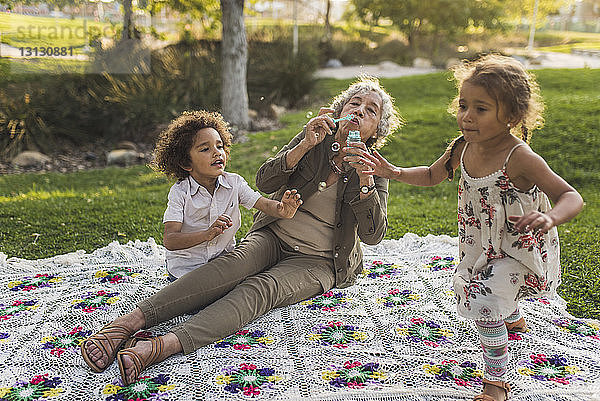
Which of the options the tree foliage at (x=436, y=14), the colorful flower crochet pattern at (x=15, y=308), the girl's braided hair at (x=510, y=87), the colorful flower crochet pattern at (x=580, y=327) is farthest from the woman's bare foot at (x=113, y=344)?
the tree foliage at (x=436, y=14)

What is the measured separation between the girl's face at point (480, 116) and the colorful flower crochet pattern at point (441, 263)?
5.23 feet

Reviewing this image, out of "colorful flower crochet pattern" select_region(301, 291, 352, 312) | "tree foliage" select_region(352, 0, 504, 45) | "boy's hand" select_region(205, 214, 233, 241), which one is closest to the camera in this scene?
"boy's hand" select_region(205, 214, 233, 241)

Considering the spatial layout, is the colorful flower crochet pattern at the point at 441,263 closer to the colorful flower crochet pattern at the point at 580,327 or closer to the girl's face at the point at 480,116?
the colorful flower crochet pattern at the point at 580,327

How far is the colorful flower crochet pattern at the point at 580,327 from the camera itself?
2.76 m

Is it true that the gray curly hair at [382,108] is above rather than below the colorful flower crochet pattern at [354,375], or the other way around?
above

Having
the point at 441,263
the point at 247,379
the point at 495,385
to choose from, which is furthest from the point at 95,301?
the point at 441,263

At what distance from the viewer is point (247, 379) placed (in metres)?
2.28

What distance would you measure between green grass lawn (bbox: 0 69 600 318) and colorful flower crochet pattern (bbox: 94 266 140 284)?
67cm

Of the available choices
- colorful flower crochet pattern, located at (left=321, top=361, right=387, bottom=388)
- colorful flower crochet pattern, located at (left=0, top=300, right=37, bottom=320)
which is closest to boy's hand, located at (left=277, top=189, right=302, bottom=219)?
colorful flower crochet pattern, located at (left=321, top=361, right=387, bottom=388)

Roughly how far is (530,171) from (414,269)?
1635 mm

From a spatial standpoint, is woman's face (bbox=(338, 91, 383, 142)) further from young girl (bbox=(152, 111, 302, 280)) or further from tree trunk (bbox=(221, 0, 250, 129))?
tree trunk (bbox=(221, 0, 250, 129))

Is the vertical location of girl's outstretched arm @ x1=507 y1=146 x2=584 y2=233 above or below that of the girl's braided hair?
below

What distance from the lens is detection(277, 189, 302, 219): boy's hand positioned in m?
2.85

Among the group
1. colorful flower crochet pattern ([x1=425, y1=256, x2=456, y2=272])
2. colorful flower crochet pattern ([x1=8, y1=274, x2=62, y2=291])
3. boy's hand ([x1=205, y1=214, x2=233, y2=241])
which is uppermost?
boy's hand ([x1=205, y1=214, x2=233, y2=241])
